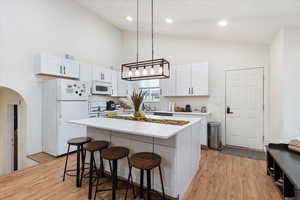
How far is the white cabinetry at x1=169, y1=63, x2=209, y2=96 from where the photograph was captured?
4238mm

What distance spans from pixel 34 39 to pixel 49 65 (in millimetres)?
697

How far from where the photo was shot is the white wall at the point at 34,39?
3.04 meters

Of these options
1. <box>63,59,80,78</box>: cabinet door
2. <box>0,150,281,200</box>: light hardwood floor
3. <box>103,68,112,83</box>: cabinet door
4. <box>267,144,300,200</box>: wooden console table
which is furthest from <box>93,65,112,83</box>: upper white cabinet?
<box>267,144,300,200</box>: wooden console table

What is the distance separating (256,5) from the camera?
234cm

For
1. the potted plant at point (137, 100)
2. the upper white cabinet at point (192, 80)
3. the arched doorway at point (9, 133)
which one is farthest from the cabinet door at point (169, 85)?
the arched doorway at point (9, 133)

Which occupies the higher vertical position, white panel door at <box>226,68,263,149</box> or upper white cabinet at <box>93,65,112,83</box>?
upper white cabinet at <box>93,65,112,83</box>

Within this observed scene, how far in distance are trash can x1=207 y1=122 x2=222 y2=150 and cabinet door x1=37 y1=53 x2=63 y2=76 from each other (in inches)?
164

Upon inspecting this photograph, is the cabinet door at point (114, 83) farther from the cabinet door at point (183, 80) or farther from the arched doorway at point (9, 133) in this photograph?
the arched doorway at point (9, 133)

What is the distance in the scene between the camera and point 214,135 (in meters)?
3.96

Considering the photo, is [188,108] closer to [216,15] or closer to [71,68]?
[216,15]

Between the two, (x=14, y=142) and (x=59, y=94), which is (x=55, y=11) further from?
(x=14, y=142)

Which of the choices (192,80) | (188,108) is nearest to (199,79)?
(192,80)

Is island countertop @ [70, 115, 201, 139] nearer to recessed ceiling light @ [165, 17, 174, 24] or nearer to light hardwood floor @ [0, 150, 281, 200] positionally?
light hardwood floor @ [0, 150, 281, 200]

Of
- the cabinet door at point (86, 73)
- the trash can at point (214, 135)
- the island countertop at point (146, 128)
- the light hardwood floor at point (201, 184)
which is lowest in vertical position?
the light hardwood floor at point (201, 184)
